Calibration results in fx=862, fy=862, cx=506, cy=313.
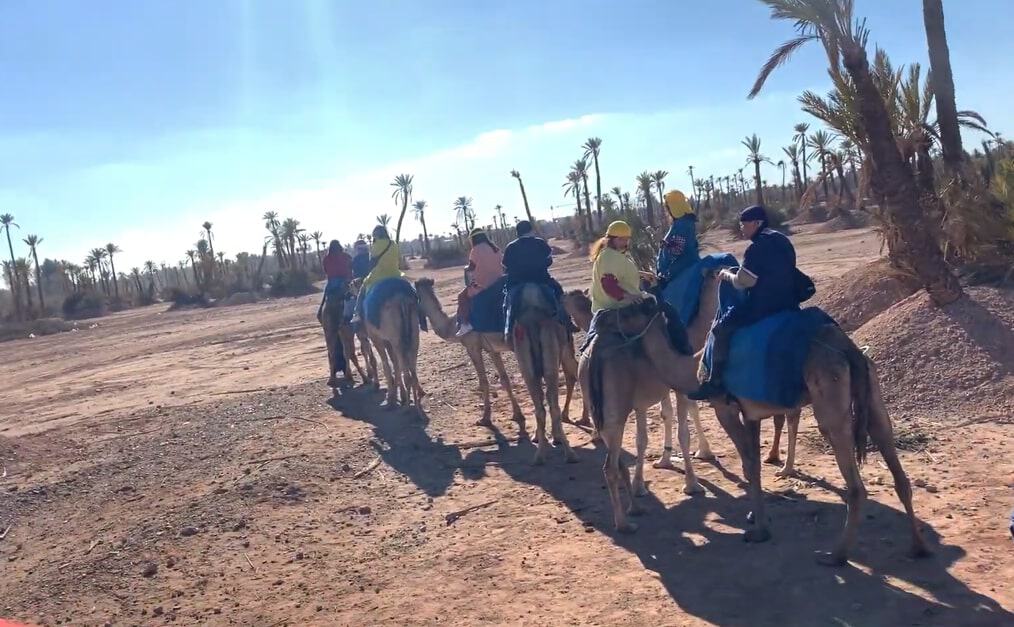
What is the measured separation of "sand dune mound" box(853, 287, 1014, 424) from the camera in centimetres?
865

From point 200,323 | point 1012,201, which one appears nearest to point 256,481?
point 1012,201

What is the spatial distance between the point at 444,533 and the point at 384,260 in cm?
575

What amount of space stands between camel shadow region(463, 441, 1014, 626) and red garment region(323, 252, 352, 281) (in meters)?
8.01

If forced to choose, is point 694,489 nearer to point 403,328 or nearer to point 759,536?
point 759,536

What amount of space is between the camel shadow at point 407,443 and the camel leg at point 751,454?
3191mm

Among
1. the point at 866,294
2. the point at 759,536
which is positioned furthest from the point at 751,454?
the point at 866,294

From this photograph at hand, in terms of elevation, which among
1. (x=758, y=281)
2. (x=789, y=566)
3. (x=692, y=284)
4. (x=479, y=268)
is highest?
(x=479, y=268)

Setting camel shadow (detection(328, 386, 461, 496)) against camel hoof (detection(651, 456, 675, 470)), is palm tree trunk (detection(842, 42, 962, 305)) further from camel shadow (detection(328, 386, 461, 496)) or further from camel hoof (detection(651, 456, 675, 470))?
camel shadow (detection(328, 386, 461, 496))

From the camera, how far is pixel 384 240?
12227mm

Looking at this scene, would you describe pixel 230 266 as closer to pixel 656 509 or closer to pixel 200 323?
pixel 200 323

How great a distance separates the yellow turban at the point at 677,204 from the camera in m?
8.45

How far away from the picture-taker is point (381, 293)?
11875mm

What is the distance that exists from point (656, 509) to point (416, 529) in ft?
6.79

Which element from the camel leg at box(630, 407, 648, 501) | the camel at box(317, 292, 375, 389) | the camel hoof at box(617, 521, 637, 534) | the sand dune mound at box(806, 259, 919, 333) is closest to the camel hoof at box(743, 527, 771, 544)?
the camel hoof at box(617, 521, 637, 534)
